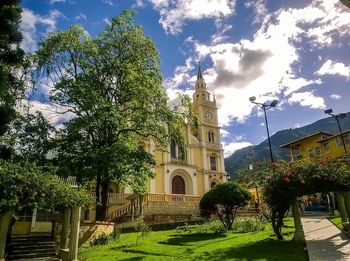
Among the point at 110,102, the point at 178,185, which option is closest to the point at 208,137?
the point at 178,185

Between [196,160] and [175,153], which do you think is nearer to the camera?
[175,153]

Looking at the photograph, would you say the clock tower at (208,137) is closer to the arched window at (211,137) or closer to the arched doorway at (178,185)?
the arched window at (211,137)

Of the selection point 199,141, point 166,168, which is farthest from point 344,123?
point 166,168

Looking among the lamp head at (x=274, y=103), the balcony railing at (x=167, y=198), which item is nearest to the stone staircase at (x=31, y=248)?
the balcony railing at (x=167, y=198)

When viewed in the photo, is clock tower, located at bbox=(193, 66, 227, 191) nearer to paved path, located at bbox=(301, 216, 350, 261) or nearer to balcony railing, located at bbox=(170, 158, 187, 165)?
balcony railing, located at bbox=(170, 158, 187, 165)

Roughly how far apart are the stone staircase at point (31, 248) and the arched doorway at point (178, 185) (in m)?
26.1

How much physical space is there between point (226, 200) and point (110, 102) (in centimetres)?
915

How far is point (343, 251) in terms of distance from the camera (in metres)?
10.7

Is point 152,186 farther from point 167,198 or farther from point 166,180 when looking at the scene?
point 167,198

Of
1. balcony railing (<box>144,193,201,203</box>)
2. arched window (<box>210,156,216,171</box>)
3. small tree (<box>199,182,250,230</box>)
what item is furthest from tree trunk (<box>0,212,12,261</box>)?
arched window (<box>210,156,216,171</box>)

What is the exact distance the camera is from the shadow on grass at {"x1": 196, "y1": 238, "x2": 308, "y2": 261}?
10016 millimetres

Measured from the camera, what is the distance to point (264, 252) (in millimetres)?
10797

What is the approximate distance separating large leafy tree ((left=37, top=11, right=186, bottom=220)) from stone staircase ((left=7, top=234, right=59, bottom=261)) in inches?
166

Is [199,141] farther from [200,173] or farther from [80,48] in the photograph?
[80,48]
